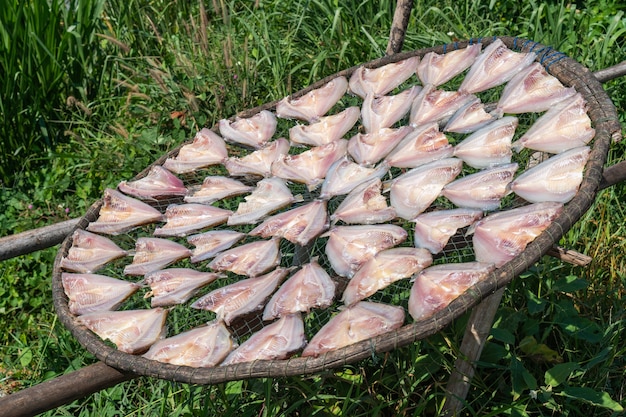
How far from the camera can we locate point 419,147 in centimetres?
204

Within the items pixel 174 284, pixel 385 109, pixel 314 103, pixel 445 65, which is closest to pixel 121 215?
pixel 174 284

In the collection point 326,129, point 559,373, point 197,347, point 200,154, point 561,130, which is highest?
point 561,130

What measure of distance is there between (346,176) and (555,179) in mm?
517

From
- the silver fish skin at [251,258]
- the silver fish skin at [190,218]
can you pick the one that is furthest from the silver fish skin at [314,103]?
the silver fish skin at [251,258]

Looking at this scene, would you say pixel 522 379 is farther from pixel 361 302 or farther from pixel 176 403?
pixel 176 403

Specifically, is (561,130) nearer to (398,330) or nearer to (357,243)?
(357,243)

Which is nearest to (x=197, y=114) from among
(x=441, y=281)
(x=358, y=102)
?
(x=358, y=102)

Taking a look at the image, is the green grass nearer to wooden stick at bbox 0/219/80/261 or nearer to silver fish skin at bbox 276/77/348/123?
wooden stick at bbox 0/219/80/261

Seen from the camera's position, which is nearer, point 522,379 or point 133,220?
point 133,220

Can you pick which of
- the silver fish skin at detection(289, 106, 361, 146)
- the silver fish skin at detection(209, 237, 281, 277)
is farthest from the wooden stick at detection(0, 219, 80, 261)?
the silver fish skin at detection(289, 106, 361, 146)

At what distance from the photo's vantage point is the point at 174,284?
6.19ft

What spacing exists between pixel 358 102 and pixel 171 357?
107 cm

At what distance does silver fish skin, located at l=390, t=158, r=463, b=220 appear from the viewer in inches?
73.8

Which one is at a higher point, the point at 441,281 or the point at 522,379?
the point at 441,281
